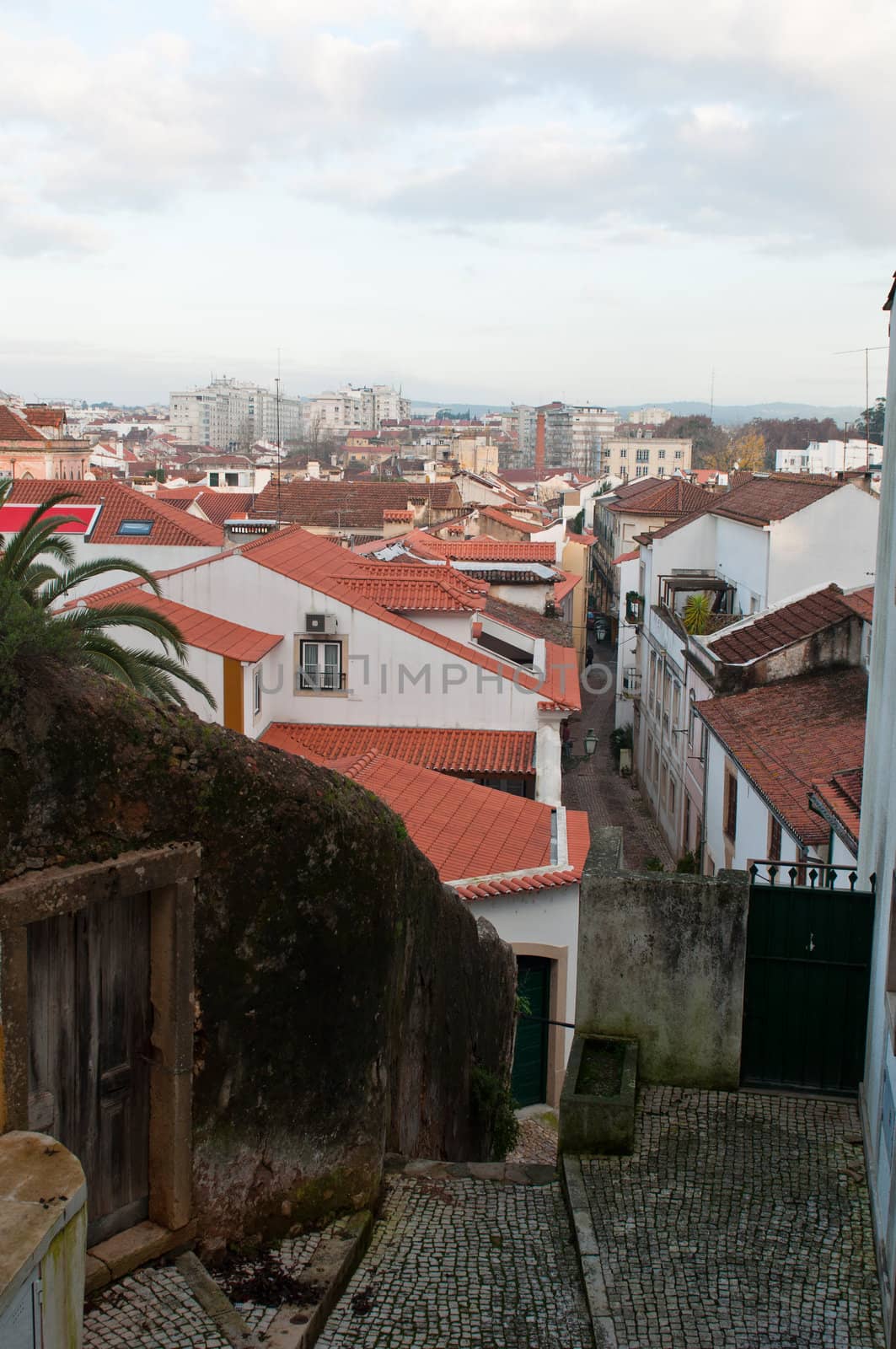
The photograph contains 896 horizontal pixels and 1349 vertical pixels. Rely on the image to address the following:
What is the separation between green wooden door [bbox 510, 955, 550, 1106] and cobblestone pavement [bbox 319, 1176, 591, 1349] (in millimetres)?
7856

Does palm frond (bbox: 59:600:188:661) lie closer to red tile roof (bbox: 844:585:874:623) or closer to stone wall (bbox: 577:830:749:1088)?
stone wall (bbox: 577:830:749:1088)

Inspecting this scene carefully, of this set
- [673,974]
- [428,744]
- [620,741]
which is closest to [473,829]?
[428,744]

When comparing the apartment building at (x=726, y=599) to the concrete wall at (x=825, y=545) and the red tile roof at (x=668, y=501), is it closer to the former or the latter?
the concrete wall at (x=825, y=545)

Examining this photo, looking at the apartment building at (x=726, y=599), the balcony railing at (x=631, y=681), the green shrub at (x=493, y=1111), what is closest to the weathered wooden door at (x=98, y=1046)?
the green shrub at (x=493, y=1111)

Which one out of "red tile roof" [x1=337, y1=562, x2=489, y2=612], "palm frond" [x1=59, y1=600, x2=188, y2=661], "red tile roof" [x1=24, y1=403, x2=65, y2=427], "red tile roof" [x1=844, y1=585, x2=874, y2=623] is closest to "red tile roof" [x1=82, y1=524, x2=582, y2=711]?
"red tile roof" [x1=337, y1=562, x2=489, y2=612]

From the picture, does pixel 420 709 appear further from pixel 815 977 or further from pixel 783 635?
pixel 815 977

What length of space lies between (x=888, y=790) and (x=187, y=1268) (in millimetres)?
4960

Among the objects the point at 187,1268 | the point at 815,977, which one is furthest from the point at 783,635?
the point at 187,1268

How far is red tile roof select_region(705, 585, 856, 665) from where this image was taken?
74.8 ft

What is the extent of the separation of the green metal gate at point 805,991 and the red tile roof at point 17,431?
7524cm

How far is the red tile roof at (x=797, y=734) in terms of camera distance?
16016mm

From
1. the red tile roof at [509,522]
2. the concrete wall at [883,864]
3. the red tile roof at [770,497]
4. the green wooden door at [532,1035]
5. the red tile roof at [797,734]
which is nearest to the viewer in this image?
the concrete wall at [883,864]

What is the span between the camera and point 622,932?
370 inches

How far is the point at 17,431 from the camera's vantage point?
78750 mm
